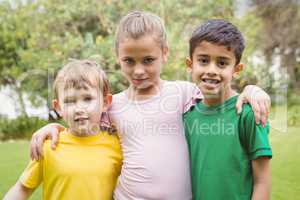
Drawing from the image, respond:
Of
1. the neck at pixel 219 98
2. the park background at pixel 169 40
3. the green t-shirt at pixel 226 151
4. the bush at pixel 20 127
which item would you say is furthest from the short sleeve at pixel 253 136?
the bush at pixel 20 127

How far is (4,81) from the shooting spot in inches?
422

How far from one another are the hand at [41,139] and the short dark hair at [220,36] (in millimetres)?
645

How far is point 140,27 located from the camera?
1717mm

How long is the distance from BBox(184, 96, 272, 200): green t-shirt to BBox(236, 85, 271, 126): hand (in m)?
0.02

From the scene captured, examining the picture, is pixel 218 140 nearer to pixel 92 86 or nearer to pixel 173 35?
pixel 92 86

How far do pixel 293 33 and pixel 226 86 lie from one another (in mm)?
7652

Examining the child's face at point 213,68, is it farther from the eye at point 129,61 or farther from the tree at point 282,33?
the tree at point 282,33

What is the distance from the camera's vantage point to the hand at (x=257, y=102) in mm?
1471

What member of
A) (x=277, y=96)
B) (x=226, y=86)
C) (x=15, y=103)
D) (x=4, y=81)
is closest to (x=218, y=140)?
(x=226, y=86)

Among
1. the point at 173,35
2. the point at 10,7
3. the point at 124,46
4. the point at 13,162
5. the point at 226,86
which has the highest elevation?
the point at 10,7

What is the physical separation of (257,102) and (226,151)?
214mm

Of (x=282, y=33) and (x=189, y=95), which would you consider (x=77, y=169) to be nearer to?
(x=189, y=95)

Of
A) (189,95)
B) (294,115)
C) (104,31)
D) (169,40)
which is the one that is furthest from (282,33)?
(189,95)

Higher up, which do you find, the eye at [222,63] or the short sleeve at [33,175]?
the eye at [222,63]
